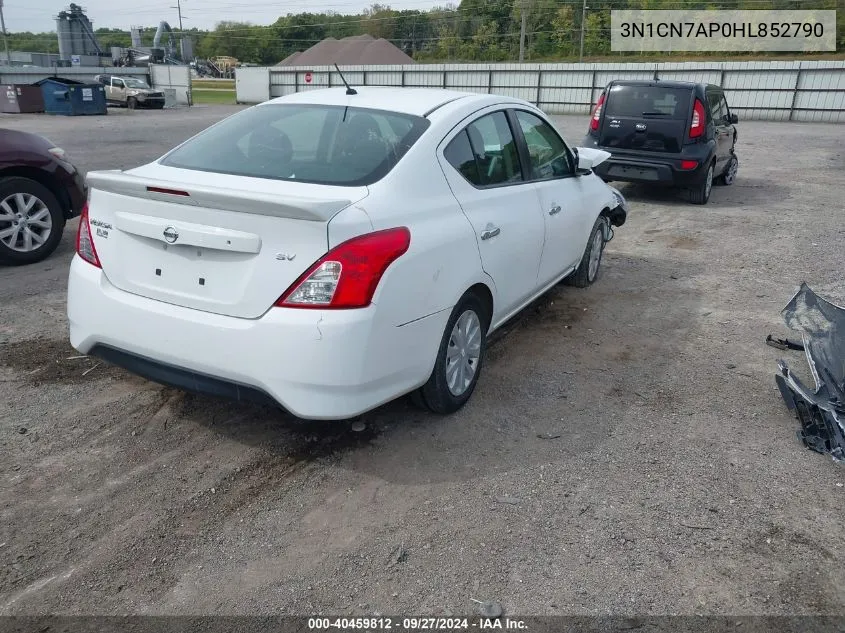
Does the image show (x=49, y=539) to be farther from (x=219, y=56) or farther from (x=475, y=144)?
(x=219, y=56)

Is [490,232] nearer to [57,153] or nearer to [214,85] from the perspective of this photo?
[57,153]

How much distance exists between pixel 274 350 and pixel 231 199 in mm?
671

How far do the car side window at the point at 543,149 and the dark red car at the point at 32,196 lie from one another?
444cm

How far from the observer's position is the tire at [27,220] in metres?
6.21

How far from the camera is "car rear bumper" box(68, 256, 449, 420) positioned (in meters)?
2.97

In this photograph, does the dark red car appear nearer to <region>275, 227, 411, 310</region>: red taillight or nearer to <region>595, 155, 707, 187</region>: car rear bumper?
<region>275, 227, 411, 310</region>: red taillight

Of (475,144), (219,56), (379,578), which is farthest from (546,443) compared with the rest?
(219,56)

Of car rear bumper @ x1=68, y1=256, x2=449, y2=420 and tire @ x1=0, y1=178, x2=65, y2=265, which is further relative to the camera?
tire @ x1=0, y1=178, x2=65, y2=265

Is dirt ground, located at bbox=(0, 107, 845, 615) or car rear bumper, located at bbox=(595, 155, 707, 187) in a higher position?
car rear bumper, located at bbox=(595, 155, 707, 187)

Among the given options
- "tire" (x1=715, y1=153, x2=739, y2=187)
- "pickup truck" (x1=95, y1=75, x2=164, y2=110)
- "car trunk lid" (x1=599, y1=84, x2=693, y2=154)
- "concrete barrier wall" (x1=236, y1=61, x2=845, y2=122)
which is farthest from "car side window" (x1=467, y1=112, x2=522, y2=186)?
"pickup truck" (x1=95, y1=75, x2=164, y2=110)

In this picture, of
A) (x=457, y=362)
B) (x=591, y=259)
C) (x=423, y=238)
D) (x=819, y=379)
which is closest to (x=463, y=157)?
(x=423, y=238)

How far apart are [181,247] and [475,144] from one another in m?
1.80

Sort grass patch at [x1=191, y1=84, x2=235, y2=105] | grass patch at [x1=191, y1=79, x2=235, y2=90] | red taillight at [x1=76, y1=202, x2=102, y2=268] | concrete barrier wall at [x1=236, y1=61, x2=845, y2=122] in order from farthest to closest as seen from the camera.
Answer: grass patch at [x1=191, y1=79, x2=235, y2=90] < grass patch at [x1=191, y1=84, x2=235, y2=105] < concrete barrier wall at [x1=236, y1=61, x2=845, y2=122] < red taillight at [x1=76, y1=202, x2=102, y2=268]

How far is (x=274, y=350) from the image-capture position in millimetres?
2988
